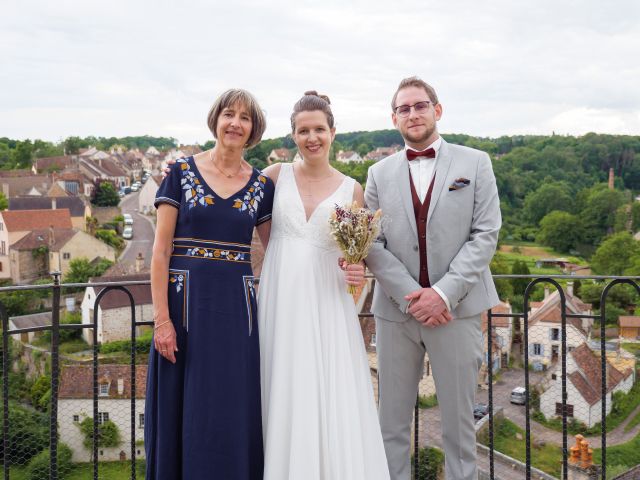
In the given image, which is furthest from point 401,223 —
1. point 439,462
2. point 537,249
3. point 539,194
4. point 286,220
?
point 539,194

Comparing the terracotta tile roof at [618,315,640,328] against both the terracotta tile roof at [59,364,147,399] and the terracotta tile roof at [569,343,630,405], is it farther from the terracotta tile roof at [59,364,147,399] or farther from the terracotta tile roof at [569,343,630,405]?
the terracotta tile roof at [59,364,147,399]

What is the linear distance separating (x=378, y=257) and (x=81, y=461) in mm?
35036

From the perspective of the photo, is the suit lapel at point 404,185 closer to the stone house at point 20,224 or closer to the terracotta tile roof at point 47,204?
the stone house at point 20,224

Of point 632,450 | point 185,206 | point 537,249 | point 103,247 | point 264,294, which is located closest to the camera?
point 185,206

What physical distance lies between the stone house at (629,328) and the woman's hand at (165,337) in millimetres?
43264

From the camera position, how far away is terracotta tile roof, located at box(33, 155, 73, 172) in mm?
87812

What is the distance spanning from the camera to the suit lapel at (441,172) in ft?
10.5

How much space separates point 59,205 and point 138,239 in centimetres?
890

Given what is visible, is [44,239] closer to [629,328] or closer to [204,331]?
[629,328]

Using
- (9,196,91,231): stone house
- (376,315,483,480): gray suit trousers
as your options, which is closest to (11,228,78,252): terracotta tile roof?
(9,196,91,231): stone house

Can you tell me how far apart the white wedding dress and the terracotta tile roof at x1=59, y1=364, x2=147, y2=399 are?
28.8m

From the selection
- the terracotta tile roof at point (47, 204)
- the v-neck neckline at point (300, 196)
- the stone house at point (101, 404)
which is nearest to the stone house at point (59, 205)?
the terracotta tile roof at point (47, 204)

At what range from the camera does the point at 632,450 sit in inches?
1264

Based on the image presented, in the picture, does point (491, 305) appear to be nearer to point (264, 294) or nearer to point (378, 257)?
point (378, 257)
